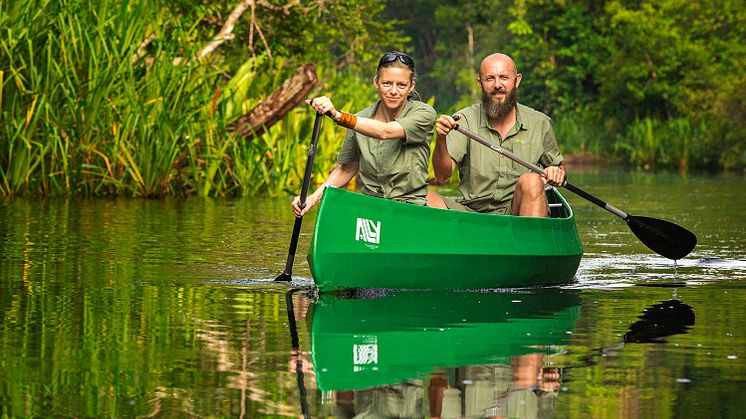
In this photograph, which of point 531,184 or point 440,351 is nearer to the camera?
point 440,351

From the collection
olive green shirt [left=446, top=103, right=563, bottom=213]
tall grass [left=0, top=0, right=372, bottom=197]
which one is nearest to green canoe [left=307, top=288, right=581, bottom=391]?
olive green shirt [left=446, top=103, right=563, bottom=213]

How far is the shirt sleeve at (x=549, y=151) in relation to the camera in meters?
9.78

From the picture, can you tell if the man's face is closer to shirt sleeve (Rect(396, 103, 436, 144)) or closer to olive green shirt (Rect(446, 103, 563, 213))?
olive green shirt (Rect(446, 103, 563, 213))

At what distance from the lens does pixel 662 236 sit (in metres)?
11.0

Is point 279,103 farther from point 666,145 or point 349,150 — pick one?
point 666,145

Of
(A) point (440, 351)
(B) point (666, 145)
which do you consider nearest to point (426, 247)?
(A) point (440, 351)

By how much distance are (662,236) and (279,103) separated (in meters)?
7.61

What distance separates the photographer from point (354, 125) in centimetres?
824

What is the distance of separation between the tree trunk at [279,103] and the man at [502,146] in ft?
27.0

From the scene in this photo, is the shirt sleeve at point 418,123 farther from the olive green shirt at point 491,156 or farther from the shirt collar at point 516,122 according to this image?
the shirt collar at point 516,122

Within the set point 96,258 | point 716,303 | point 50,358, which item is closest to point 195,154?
point 96,258

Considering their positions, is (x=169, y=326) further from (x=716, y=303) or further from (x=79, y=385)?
(x=716, y=303)

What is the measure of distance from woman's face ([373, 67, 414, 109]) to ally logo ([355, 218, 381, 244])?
633 millimetres

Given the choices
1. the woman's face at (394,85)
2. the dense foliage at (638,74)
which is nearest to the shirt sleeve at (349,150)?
the woman's face at (394,85)
